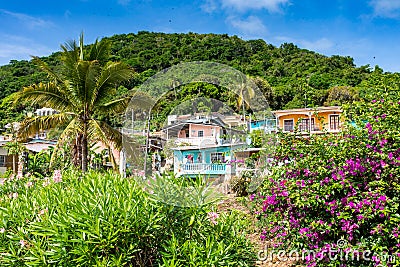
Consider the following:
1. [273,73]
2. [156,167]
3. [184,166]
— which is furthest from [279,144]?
[273,73]

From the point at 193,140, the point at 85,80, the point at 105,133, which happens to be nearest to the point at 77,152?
the point at 105,133

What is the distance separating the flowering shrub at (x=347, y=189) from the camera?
4.62 m

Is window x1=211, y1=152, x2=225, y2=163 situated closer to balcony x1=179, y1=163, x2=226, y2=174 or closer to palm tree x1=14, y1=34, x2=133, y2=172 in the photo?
balcony x1=179, y1=163, x2=226, y2=174

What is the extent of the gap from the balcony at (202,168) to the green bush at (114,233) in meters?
0.76

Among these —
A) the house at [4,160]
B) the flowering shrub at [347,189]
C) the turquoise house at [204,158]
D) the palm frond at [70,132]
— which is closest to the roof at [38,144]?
the house at [4,160]

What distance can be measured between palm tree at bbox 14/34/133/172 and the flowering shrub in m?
7.82

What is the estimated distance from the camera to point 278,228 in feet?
19.0

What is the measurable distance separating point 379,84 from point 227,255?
12.0ft

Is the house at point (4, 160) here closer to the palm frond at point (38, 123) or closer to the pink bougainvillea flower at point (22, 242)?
the palm frond at point (38, 123)

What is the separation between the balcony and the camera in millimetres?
5145

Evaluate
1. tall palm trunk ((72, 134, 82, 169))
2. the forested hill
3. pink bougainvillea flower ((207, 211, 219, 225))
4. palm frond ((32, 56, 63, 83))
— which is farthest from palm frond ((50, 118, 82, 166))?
the forested hill

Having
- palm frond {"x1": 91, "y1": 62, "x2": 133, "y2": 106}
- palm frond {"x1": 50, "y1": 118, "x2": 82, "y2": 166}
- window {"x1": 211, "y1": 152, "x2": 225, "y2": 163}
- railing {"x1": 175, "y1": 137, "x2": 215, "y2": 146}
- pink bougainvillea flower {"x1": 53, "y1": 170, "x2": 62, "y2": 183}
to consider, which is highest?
palm frond {"x1": 91, "y1": 62, "x2": 133, "y2": 106}

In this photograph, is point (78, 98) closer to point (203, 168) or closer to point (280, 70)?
point (203, 168)

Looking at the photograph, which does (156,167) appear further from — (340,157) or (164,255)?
(340,157)
